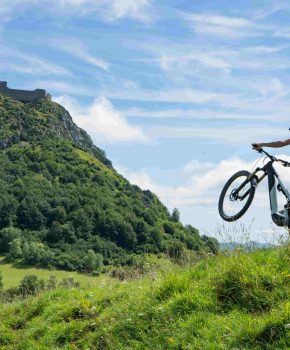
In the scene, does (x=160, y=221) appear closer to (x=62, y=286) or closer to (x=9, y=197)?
(x=9, y=197)

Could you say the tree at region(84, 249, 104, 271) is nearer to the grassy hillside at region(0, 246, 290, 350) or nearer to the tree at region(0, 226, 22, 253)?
the tree at region(0, 226, 22, 253)

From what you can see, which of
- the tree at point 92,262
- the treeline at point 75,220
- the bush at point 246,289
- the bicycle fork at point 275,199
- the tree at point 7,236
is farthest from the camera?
the treeline at point 75,220

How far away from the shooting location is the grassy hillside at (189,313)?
6.60m

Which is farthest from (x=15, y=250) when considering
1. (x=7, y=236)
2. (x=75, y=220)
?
(x=75, y=220)

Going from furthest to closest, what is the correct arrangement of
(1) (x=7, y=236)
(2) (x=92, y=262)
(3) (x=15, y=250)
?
(1) (x=7, y=236) → (3) (x=15, y=250) → (2) (x=92, y=262)

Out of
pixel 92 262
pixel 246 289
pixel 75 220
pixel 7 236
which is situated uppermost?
pixel 75 220

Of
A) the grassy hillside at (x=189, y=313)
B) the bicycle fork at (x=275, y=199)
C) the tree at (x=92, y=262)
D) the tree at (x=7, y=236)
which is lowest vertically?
the tree at (x=92, y=262)

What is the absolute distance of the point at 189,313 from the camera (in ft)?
25.3

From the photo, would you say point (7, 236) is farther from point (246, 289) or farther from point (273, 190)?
point (246, 289)

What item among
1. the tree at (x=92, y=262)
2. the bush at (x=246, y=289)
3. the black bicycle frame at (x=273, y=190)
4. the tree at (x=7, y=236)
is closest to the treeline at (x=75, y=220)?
the tree at (x=7, y=236)

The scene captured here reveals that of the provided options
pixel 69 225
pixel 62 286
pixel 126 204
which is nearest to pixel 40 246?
pixel 69 225

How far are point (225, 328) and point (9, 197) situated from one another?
615 feet

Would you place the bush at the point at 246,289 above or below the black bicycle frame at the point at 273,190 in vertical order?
below

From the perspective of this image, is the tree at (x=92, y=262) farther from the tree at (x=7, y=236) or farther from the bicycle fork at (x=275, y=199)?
the bicycle fork at (x=275, y=199)
